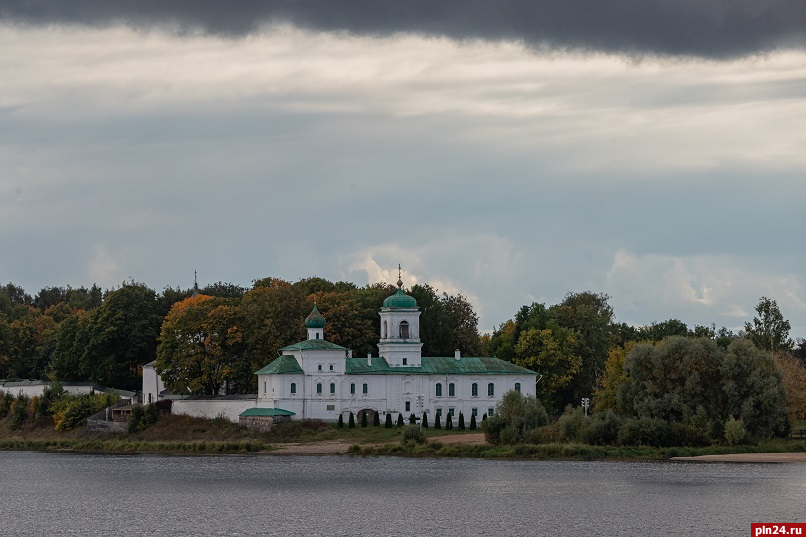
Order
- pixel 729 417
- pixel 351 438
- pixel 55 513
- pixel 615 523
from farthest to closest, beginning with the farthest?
1. pixel 351 438
2. pixel 729 417
3. pixel 55 513
4. pixel 615 523

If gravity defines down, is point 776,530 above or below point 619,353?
below

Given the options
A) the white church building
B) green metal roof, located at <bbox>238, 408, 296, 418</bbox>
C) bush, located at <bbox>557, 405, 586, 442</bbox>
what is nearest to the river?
bush, located at <bbox>557, 405, 586, 442</bbox>

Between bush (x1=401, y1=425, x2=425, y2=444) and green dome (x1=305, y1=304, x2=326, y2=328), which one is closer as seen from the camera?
bush (x1=401, y1=425, x2=425, y2=444)

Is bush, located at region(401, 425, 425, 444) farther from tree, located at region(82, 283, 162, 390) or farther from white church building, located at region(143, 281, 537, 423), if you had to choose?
tree, located at region(82, 283, 162, 390)

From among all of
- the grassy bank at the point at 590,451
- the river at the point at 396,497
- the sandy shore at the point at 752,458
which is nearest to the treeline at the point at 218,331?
the river at the point at 396,497

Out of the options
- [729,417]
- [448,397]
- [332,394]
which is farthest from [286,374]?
Answer: [729,417]

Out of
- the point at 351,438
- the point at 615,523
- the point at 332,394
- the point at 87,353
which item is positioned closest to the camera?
the point at 615,523

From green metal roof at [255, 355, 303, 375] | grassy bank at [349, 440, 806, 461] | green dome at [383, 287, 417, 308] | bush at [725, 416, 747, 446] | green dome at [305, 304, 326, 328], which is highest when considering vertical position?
green dome at [383, 287, 417, 308]

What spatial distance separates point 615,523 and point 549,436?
25511 millimetres

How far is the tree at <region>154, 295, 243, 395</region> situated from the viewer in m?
105

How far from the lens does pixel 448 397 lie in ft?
350

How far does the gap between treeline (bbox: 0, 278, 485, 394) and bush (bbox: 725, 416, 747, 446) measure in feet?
113

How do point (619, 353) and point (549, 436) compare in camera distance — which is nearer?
point (549, 436)

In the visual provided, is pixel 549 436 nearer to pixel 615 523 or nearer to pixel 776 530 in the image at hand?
pixel 615 523
